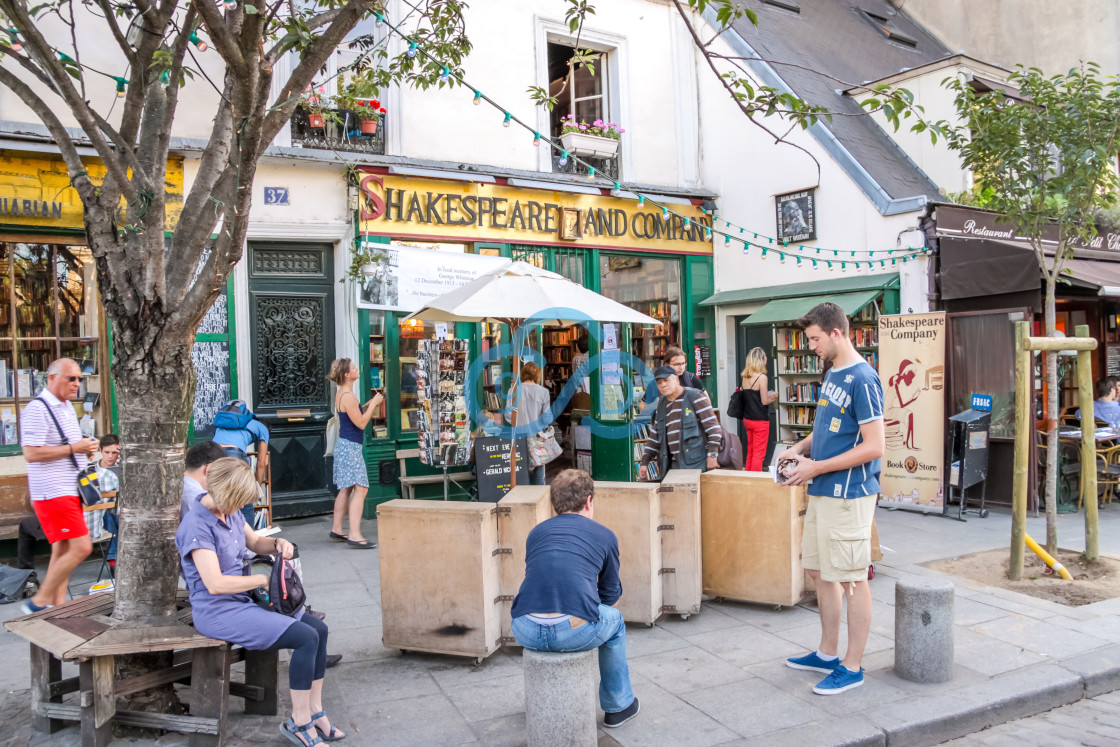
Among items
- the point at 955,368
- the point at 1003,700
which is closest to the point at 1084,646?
the point at 1003,700

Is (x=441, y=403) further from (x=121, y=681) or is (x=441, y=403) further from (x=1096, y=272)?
(x=1096, y=272)

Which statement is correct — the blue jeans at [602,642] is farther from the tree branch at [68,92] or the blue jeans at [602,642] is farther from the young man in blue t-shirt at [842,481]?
the tree branch at [68,92]

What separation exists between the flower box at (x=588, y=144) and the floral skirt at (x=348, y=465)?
5208 millimetres

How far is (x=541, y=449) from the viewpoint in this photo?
342 inches

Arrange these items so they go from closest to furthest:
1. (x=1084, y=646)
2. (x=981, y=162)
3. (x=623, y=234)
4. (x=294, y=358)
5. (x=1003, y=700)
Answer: (x=1003, y=700) → (x=1084, y=646) → (x=981, y=162) → (x=294, y=358) → (x=623, y=234)

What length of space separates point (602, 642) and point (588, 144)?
832 centimetres

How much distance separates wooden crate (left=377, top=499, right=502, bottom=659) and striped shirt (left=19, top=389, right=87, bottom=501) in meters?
2.52

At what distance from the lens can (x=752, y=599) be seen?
18.3 ft

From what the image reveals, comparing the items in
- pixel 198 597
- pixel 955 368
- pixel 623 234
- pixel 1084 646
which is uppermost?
pixel 623 234

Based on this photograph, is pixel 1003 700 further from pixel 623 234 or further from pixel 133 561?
pixel 623 234

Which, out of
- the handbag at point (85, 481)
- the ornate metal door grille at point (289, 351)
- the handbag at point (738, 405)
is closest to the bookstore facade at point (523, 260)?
the ornate metal door grille at point (289, 351)

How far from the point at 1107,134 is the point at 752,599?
17.3 feet

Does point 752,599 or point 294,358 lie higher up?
point 294,358

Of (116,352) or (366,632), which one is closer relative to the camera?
(116,352)
